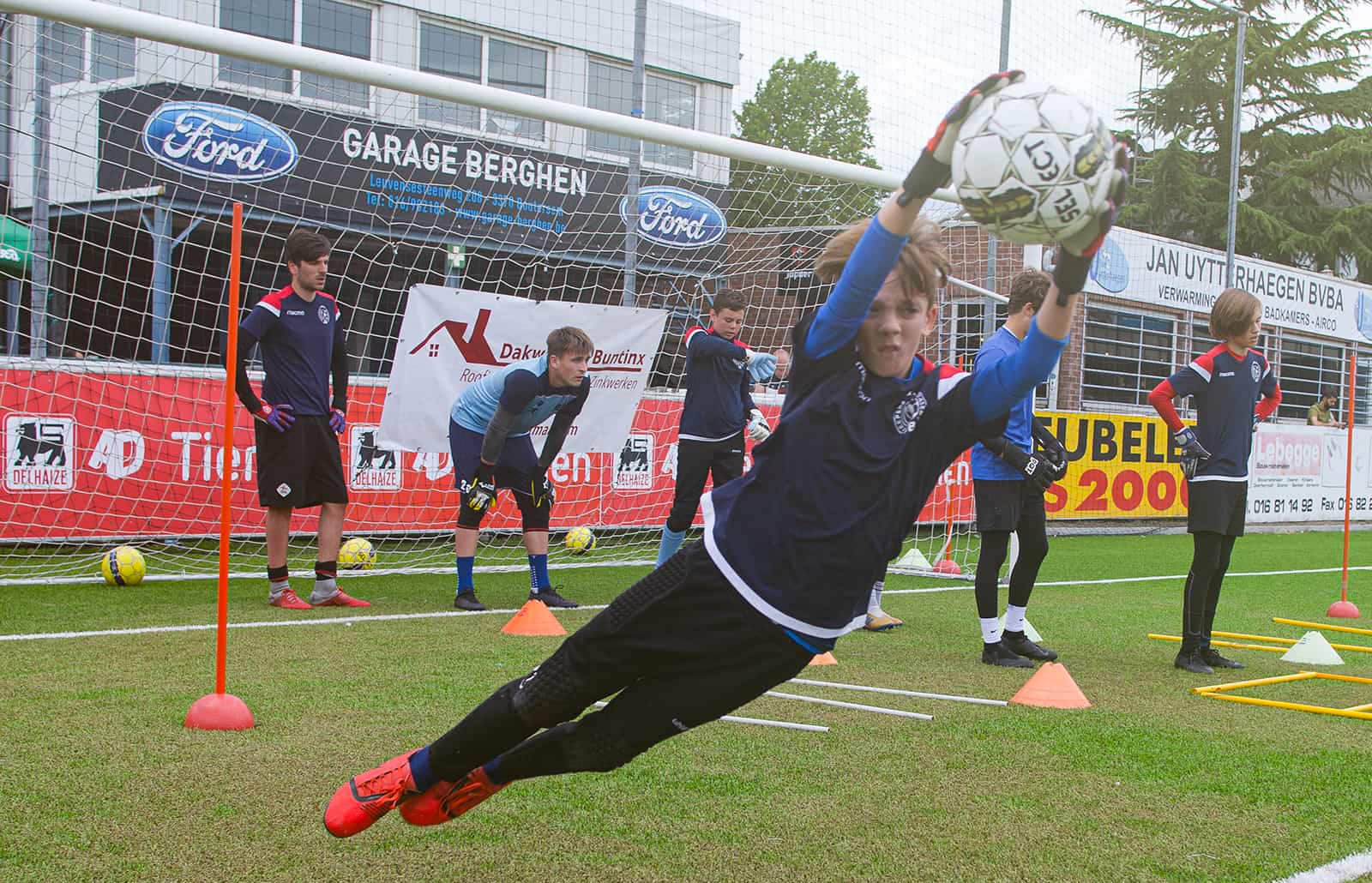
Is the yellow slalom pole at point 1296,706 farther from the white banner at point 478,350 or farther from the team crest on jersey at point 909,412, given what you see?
the white banner at point 478,350

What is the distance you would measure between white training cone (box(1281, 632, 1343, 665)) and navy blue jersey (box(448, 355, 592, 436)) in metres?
4.30

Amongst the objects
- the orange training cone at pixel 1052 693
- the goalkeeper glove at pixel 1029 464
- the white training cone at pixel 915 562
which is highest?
the goalkeeper glove at pixel 1029 464

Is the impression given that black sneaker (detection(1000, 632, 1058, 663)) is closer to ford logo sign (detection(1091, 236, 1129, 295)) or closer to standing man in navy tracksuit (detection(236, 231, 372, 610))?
standing man in navy tracksuit (detection(236, 231, 372, 610))

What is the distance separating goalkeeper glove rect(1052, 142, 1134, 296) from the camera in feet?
8.02

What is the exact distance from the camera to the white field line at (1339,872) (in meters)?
3.15

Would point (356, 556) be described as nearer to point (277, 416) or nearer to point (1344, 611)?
point (277, 416)

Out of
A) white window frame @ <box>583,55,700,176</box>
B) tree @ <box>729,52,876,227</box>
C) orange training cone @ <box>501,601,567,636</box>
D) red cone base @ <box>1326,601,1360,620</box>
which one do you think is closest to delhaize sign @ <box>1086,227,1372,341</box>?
white window frame @ <box>583,55,700,176</box>

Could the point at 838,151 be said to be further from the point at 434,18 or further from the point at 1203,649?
the point at 1203,649

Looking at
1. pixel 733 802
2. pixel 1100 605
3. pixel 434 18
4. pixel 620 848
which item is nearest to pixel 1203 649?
pixel 1100 605

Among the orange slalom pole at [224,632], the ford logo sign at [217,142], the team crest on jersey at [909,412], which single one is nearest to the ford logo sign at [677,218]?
the ford logo sign at [217,142]

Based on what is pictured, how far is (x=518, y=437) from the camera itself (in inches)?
311

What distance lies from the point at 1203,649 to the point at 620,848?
443cm

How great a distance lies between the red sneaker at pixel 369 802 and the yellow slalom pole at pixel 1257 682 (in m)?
4.12

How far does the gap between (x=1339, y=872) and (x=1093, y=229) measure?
1903 mm
